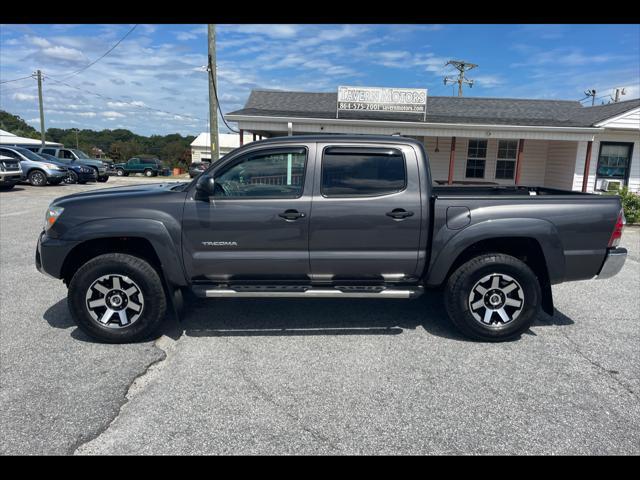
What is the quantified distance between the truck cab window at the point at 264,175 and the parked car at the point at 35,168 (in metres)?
18.9

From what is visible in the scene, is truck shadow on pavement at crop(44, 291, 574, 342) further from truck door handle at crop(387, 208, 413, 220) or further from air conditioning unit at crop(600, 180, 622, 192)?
air conditioning unit at crop(600, 180, 622, 192)

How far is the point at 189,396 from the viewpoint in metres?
3.17

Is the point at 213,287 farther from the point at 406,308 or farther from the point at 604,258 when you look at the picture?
the point at 604,258

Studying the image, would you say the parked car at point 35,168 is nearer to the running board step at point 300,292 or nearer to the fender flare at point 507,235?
the running board step at point 300,292

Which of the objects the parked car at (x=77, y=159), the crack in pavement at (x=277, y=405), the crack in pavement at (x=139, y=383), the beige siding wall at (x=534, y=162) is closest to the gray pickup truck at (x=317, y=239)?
the crack in pavement at (x=139, y=383)

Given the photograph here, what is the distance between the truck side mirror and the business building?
1168 centimetres

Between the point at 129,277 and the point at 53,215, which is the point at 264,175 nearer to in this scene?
the point at 129,277

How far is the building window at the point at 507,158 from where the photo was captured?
17312 mm

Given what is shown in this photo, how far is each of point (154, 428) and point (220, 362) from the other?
3.09 ft

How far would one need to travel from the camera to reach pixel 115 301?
404cm

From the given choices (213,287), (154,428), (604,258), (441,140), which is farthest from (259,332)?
(441,140)

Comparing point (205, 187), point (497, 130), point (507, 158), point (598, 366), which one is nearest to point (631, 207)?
point (497, 130)
